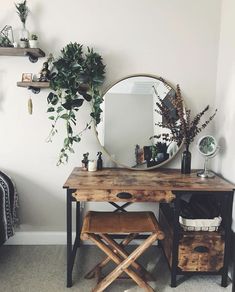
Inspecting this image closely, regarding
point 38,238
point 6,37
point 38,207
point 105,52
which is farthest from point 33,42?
point 38,238

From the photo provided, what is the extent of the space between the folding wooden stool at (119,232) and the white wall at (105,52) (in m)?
0.73

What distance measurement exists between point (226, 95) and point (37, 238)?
2105mm

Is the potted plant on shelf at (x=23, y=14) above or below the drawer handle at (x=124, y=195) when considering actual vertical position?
above

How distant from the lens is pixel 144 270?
1.99m

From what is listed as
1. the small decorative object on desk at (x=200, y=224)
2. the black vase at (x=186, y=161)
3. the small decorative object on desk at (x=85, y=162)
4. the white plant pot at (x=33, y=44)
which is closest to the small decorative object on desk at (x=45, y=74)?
the white plant pot at (x=33, y=44)

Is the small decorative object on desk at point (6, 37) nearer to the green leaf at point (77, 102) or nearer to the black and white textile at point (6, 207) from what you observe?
the green leaf at point (77, 102)

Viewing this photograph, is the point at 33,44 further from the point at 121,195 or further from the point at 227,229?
the point at 227,229

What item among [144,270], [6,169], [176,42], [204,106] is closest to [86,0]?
[176,42]

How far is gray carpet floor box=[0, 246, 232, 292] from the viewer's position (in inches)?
75.5

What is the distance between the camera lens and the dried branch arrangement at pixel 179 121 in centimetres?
218

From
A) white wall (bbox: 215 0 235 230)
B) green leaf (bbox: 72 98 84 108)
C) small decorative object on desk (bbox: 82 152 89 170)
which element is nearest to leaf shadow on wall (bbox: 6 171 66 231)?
small decorative object on desk (bbox: 82 152 89 170)

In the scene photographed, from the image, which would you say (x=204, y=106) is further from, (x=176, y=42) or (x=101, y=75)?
(x=101, y=75)

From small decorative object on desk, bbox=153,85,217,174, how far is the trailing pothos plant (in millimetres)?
536

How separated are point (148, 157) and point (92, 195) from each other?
0.75 meters
